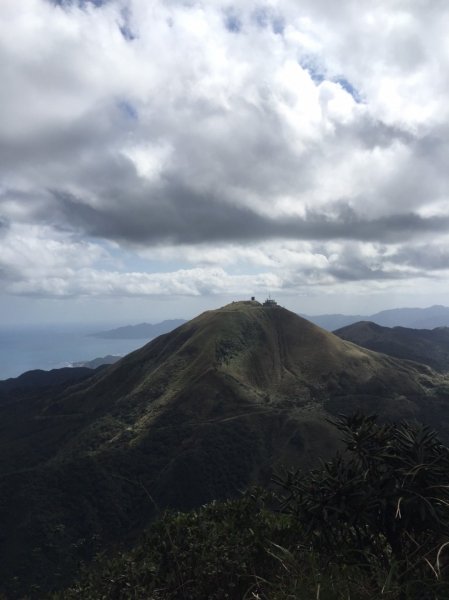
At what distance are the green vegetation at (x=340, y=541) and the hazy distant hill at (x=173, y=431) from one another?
73.2m

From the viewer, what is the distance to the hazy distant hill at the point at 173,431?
10175cm

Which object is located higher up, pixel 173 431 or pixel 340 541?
pixel 340 541

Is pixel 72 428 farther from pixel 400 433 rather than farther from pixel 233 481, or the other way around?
pixel 400 433

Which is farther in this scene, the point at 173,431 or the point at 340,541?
the point at 173,431

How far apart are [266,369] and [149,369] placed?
48.9 metres

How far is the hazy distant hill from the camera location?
102 metres

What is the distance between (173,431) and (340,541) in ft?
421

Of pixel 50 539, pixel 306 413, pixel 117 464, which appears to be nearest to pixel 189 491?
pixel 117 464

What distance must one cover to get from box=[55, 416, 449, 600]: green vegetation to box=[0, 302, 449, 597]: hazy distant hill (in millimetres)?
73245

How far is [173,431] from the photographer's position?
137 metres

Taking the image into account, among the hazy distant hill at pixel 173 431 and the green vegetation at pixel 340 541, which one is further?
the hazy distant hill at pixel 173 431

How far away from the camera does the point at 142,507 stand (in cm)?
11300

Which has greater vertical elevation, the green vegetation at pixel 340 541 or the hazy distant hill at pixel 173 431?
the green vegetation at pixel 340 541

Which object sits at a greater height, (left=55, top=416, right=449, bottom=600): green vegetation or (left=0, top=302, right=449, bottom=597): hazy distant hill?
(left=55, top=416, right=449, bottom=600): green vegetation
